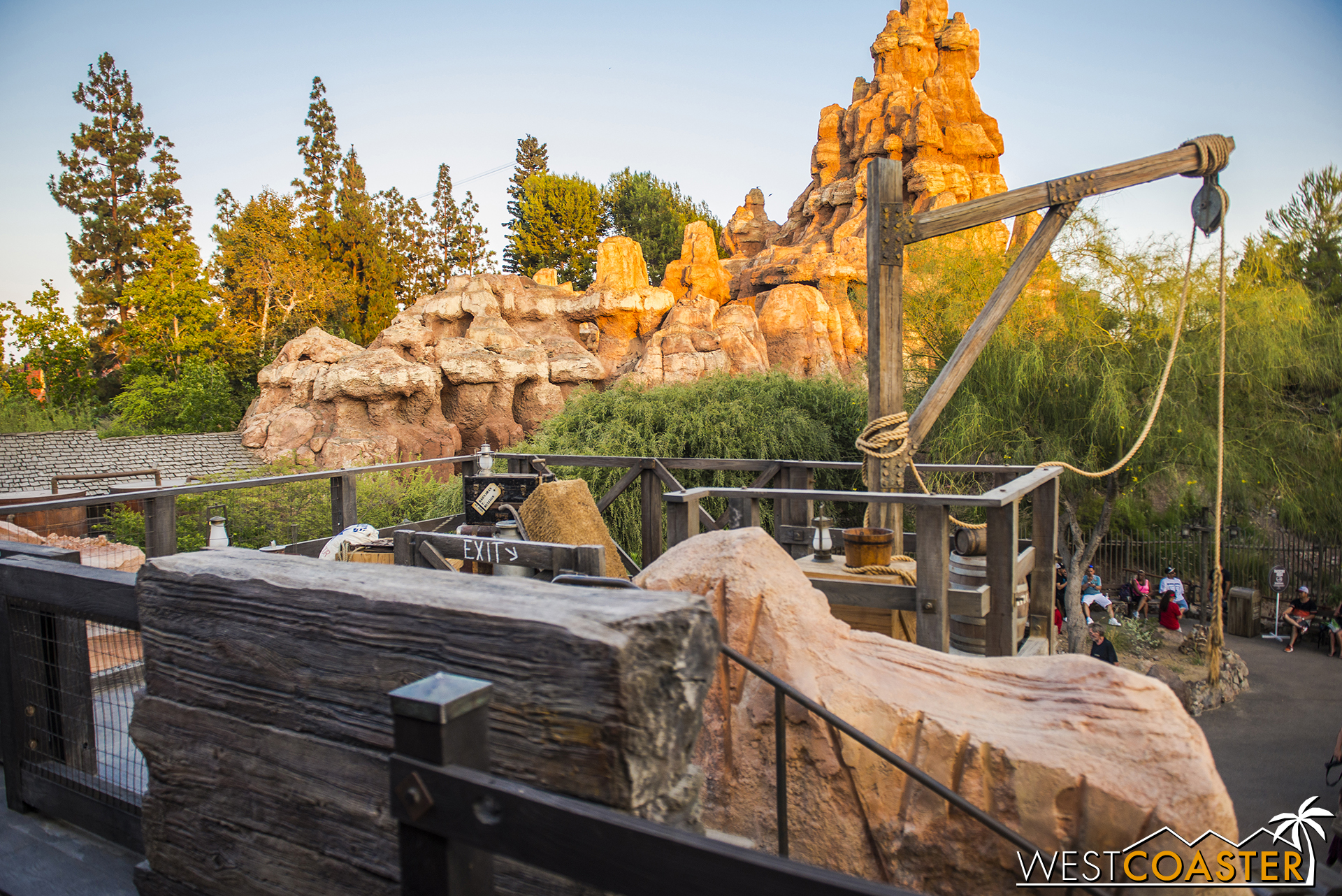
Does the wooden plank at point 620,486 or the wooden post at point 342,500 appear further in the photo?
the wooden plank at point 620,486

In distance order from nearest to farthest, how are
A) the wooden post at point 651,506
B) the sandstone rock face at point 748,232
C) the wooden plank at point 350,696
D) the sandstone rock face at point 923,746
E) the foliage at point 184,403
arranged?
1. the wooden plank at point 350,696
2. the sandstone rock face at point 923,746
3. the wooden post at point 651,506
4. the foliage at point 184,403
5. the sandstone rock face at point 748,232

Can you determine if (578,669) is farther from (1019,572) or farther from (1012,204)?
(1012,204)

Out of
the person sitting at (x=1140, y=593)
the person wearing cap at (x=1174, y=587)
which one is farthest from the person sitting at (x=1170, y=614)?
the person sitting at (x=1140, y=593)

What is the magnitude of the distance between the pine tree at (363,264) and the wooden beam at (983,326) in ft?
102

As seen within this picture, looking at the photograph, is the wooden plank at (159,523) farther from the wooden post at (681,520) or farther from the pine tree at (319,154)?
the pine tree at (319,154)

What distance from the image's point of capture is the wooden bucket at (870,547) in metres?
4.54

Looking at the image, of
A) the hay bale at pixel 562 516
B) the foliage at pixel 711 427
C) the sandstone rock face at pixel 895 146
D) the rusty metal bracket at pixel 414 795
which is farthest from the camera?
the sandstone rock face at pixel 895 146

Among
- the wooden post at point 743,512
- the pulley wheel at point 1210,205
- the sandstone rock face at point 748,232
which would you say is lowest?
the wooden post at point 743,512

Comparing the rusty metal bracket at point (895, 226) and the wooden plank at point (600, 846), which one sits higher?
the rusty metal bracket at point (895, 226)

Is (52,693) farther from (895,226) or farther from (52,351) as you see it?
(52,351)

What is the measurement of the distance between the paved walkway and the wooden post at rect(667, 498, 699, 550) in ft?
20.1

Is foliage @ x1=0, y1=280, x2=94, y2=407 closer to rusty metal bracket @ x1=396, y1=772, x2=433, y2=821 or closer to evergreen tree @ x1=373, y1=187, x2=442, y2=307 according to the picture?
evergreen tree @ x1=373, y1=187, x2=442, y2=307

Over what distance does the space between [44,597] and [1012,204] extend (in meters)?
5.11

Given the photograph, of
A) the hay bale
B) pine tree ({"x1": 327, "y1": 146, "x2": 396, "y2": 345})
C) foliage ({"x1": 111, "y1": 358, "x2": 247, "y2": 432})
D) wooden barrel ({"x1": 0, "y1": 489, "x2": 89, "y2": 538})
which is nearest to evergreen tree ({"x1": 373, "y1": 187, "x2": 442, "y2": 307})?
pine tree ({"x1": 327, "y1": 146, "x2": 396, "y2": 345})
